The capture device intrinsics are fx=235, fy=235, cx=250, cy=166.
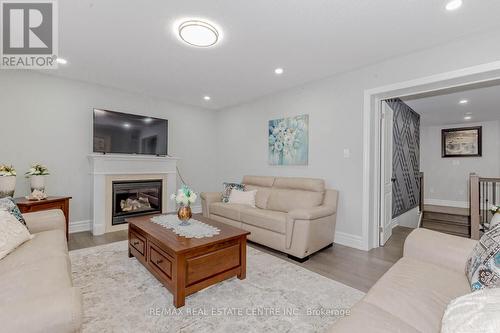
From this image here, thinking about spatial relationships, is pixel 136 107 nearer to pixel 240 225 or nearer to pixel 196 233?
pixel 240 225

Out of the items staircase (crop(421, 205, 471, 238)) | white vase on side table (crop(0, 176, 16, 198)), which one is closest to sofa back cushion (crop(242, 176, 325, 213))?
staircase (crop(421, 205, 471, 238))

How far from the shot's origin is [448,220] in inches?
196

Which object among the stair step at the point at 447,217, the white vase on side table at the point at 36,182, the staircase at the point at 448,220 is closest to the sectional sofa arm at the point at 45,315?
the white vase on side table at the point at 36,182

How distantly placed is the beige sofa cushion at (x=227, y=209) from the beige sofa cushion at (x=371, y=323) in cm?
251

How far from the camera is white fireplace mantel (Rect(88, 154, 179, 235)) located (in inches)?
148

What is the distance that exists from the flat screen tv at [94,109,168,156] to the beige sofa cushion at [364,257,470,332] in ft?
13.6

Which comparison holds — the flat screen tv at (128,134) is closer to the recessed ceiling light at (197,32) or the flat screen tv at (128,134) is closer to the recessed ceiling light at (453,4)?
the recessed ceiling light at (197,32)

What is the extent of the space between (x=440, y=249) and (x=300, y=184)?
2.07 m

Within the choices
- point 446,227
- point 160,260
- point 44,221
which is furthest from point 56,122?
point 446,227

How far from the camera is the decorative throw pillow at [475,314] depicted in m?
0.70

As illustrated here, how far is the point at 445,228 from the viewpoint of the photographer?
4.36 m

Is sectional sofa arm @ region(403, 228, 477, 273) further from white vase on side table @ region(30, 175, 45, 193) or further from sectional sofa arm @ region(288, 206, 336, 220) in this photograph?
white vase on side table @ region(30, 175, 45, 193)

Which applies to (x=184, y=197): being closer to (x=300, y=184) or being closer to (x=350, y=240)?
(x=300, y=184)

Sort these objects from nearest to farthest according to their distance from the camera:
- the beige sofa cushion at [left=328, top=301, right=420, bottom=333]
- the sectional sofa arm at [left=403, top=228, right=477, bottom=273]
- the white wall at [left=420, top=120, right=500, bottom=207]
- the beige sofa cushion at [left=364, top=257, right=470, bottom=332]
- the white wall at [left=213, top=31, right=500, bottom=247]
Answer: the beige sofa cushion at [left=328, top=301, right=420, bottom=333] < the beige sofa cushion at [left=364, top=257, right=470, bottom=332] < the sectional sofa arm at [left=403, top=228, right=477, bottom=273] < the white wall at [left=213, top=31, right=500, bottom=247] < the white wall at [left=420, top=120, right=500, bottom=207]
